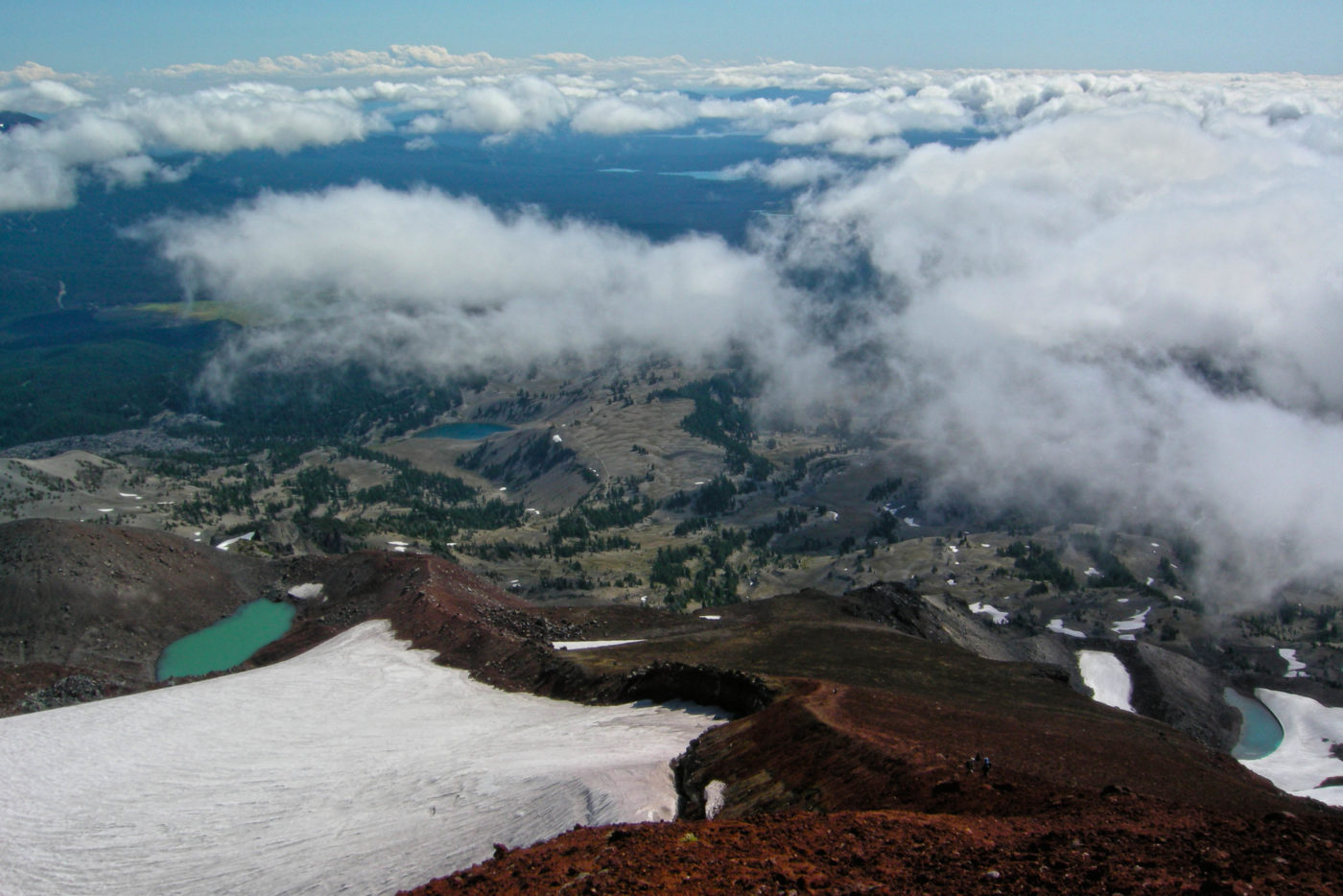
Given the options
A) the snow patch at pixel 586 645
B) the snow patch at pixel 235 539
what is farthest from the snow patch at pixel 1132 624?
the snow patch at pixel 235 539

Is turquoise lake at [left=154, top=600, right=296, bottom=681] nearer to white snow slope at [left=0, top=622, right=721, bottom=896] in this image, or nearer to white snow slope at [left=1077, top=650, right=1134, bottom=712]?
white snow slope at [left=0, top=622, right=721, bottom=896]

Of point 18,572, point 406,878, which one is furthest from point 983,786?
point 18,572

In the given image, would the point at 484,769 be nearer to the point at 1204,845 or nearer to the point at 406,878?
the point at 406,878

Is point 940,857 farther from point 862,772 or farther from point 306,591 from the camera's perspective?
point 306,591

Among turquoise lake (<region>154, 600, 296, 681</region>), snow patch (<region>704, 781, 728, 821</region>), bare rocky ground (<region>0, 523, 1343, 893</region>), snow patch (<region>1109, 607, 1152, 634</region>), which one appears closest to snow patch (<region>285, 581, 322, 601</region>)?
turquoise lake (<region>154, 600, 296, 681</region>)

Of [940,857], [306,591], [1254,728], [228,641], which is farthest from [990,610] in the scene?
[940,857]

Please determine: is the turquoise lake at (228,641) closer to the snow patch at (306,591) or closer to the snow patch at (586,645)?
the snow patch at (306,591)

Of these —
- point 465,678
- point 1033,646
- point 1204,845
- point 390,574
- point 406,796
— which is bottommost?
point 1033,646
